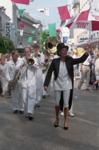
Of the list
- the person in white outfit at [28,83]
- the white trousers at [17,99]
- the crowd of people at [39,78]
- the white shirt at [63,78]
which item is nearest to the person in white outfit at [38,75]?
the crowd of people at [39,78]

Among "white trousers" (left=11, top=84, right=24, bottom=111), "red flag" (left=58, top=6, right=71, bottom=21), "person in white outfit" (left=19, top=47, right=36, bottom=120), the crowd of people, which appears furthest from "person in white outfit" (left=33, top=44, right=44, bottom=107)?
"red flag" (left=58, top=6, right=71, bottom=21)

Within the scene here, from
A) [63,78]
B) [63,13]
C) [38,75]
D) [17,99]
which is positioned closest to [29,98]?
[17,99]

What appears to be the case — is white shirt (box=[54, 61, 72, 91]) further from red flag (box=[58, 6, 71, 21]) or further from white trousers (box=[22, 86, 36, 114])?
red flag (box=[58, 6, 71, 21])

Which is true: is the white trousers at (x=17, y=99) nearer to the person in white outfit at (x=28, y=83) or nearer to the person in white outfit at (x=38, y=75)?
the person in white outfit at (x=28, y=83)

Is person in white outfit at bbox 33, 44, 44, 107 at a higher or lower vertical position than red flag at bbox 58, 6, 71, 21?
lower

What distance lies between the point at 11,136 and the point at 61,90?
5.38 feet

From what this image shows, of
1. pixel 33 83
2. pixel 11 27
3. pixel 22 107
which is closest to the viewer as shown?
pixel 33 83

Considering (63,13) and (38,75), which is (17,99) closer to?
(38,75)

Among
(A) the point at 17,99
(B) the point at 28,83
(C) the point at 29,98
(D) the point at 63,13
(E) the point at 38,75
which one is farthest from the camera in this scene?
(D) the point at 63,13

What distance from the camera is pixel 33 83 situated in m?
13.7

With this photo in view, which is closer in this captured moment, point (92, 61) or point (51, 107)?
point (51, 107)

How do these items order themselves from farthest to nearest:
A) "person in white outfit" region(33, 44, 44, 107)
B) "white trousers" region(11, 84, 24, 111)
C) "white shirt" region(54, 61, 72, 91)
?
"person in white outfit" region(33, 44, 44, 107)
"white trousers" region(11, 84, 24, 111)
"white shirt" region(54, 61, 72, 91)

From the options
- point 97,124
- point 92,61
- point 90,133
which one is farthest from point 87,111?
point 92,61

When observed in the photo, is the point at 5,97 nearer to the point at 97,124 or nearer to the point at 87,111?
the point at 87,111
